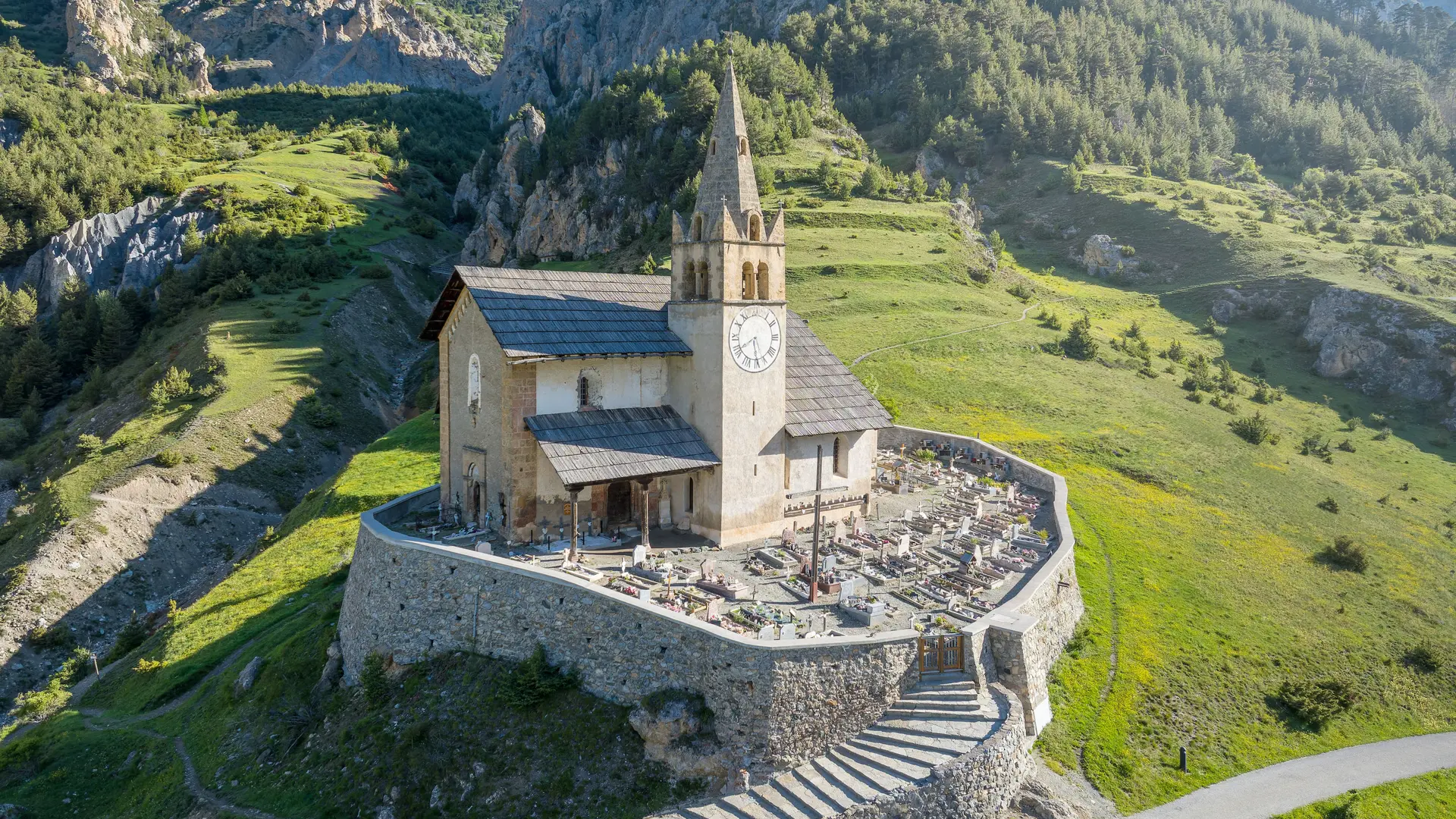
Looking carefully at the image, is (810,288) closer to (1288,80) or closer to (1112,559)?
(1112,559)

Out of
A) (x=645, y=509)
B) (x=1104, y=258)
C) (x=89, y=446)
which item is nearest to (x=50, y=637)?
(x=89, y=446)

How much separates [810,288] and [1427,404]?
191ft

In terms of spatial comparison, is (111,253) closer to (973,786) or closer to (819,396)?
(819,396)

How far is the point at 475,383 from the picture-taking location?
33.8 m

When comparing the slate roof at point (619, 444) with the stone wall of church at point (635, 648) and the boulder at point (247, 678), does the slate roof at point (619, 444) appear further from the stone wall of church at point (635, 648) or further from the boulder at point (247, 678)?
the boulder at point (247, 678)

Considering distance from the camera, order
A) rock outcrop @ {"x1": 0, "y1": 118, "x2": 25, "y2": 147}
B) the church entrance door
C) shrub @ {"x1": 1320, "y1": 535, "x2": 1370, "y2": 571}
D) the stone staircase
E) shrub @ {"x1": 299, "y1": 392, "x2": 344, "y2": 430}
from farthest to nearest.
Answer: rock outcrop @ {"x1": 0, "y1": 118, "x2": 25, "y2": 147} → shrub @ {"x1": 299, "y1": 392, "x2": 344, "y2": 430} → shrub @ {"x1": 1320, "y1": 535, "x2": 1370, "y2": 571} → the church entrance door → the stone staircase

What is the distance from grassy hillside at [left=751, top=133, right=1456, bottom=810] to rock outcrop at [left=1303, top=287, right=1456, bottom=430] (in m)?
2.26

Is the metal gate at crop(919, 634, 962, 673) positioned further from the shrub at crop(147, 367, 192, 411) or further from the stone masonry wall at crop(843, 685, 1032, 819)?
the shrub at crop(147, 367, 192, 411)

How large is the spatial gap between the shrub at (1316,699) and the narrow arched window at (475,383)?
33963 millimetres

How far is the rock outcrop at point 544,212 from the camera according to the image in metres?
116

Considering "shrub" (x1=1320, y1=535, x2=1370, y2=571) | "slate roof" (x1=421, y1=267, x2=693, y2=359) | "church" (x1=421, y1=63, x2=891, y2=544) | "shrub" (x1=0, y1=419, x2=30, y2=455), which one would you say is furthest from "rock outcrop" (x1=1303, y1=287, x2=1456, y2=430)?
"shrub" (x1=0, y1=419, x2=30, y2=455)

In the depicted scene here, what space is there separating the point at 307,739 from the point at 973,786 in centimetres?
2199

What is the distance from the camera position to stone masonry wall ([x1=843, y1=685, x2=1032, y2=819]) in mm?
22094

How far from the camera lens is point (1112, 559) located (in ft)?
135
